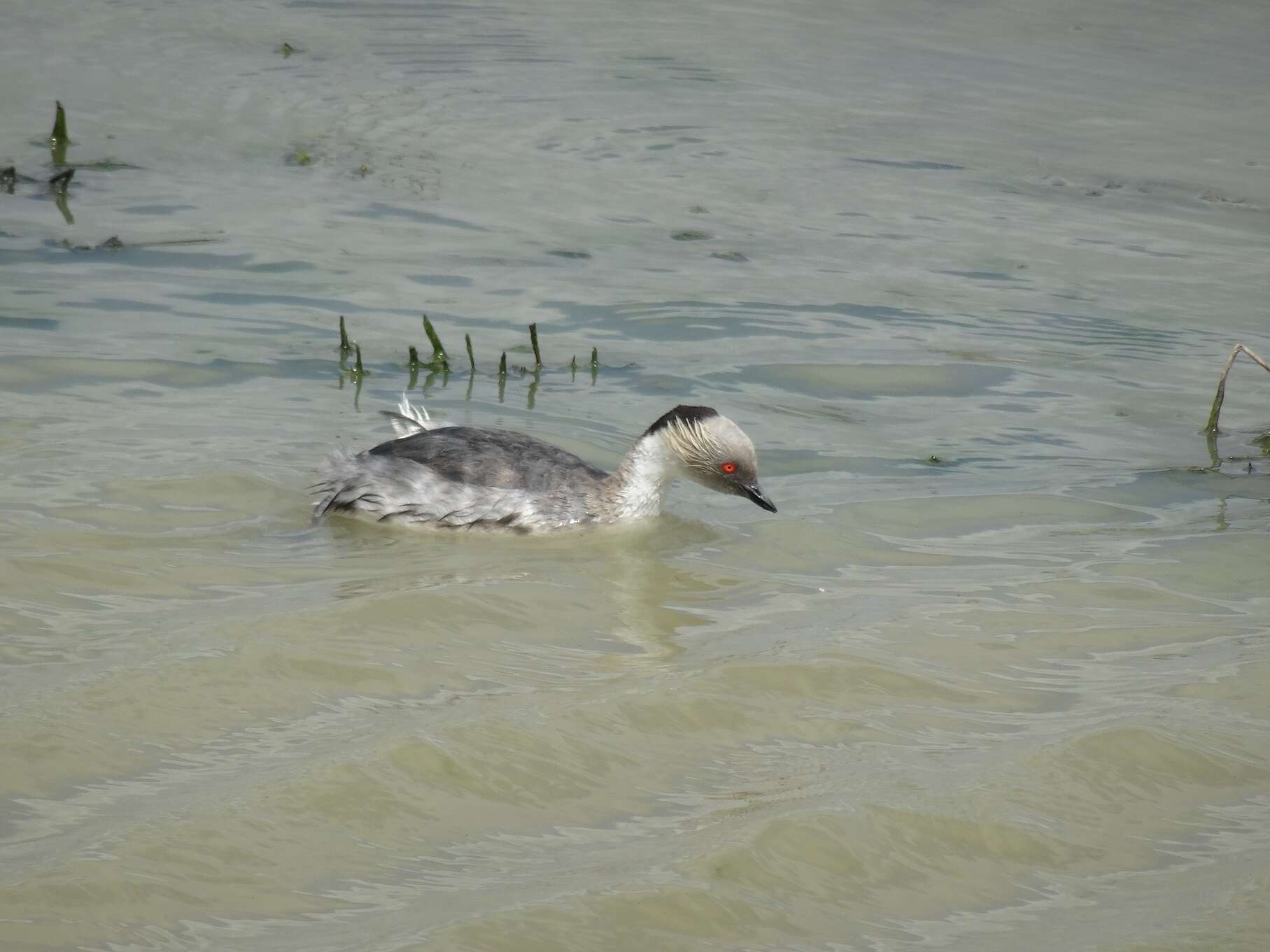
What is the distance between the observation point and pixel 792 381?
10.8 m

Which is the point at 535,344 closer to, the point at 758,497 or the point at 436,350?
the point at 436,350

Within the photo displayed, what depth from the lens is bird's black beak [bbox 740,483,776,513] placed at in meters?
8.24

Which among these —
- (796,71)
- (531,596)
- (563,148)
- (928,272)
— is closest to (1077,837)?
(531,596)

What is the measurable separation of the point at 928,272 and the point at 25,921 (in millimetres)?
10184

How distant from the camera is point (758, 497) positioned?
27.3 feet

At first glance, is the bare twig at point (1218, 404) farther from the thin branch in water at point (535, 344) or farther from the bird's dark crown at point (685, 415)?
the thin branch in water at point (535, 344)

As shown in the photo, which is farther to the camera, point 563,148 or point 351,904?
point 563,148

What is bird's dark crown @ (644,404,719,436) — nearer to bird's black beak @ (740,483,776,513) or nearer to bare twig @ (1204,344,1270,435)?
bird's black beak @ (740,483,776,513)

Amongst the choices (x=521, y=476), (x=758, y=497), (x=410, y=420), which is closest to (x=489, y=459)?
(x=521, y=476)

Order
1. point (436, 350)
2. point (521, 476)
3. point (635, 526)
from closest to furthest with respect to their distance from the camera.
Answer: point (521, 476)
point (635, 526)
point (436, 350)

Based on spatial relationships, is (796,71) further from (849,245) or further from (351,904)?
(351,904)

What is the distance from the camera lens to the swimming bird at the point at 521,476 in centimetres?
817

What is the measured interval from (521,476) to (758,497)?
1194 millimetres

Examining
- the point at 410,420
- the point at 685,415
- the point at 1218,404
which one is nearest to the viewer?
the point at 685,415
